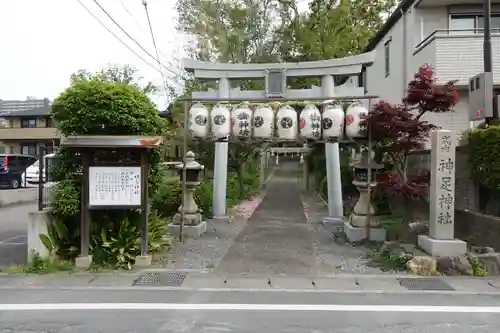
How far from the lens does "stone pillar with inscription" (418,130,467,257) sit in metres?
9.61

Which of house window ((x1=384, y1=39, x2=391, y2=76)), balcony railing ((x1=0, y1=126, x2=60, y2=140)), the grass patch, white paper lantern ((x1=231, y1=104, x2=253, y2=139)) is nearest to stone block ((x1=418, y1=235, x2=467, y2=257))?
white paper lantern ((x1=231, y1=104, x2=253, y2=139))

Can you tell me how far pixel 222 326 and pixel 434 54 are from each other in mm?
12560

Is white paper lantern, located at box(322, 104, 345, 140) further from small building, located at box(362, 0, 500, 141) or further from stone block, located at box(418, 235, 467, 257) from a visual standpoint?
small building, located at box(362, 0, 500, 141)

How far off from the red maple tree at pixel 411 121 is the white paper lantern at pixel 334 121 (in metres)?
1.25

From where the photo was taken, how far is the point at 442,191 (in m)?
9.81

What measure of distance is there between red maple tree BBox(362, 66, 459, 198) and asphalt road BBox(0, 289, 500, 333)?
358 centimetres

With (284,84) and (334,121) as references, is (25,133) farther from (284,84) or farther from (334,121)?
(334,121)

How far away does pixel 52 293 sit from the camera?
25.1 ft

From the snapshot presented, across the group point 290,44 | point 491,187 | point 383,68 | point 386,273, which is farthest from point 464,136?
point 290,44

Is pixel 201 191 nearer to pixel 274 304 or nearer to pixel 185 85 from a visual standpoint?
pixel 274 304

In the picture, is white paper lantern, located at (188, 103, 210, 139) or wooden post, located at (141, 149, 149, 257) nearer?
wooden post, located at (141, 149, 149, 257)

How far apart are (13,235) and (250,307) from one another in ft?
27.5

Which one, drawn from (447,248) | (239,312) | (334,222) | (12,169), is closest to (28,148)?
(12,169)

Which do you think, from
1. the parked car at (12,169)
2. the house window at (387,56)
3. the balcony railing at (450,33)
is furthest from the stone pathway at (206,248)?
the parked car at (12,169)
